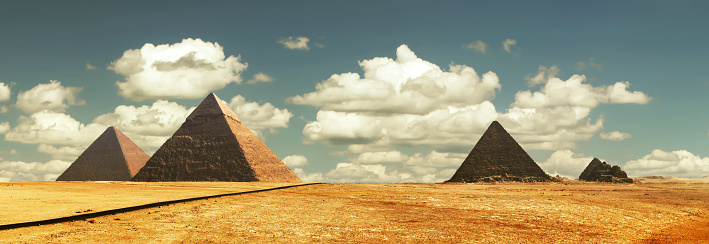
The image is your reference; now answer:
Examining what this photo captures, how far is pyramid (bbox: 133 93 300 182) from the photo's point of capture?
112 m

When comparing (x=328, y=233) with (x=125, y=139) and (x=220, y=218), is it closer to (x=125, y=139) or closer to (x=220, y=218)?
(x=220, y=218)

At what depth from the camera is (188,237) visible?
560 inches

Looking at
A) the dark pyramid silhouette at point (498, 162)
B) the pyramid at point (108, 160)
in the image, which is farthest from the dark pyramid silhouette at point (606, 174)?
the pyramid at point (108, 160)

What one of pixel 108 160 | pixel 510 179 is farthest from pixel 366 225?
pixel 108 160

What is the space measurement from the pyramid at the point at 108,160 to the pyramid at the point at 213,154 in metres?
20.8

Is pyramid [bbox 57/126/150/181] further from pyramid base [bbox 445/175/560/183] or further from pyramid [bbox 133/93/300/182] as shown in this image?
pyramid base [bbox 445/175/560/183]

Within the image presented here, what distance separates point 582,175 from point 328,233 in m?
108

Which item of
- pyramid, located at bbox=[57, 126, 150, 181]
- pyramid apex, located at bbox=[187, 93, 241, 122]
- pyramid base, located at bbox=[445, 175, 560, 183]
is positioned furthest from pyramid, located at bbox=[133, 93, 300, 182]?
pyramid base, located at bbox=[445, 175, 560, 183]

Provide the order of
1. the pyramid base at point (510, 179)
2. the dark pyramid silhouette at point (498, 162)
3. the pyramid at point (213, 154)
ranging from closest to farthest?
1. the pyramid base at point (510, 179)
2. the dark pyramid silhouette at point (498, 162)
3. the pyramid at point (213, 154)

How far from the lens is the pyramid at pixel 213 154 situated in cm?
11244

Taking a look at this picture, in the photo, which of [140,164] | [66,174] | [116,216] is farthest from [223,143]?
[116,216]

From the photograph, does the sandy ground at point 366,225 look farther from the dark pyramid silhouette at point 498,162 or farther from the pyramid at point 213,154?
the pyramid at point 213,154

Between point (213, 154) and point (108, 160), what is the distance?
146 ft

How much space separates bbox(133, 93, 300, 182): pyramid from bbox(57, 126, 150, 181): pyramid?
20769mm
